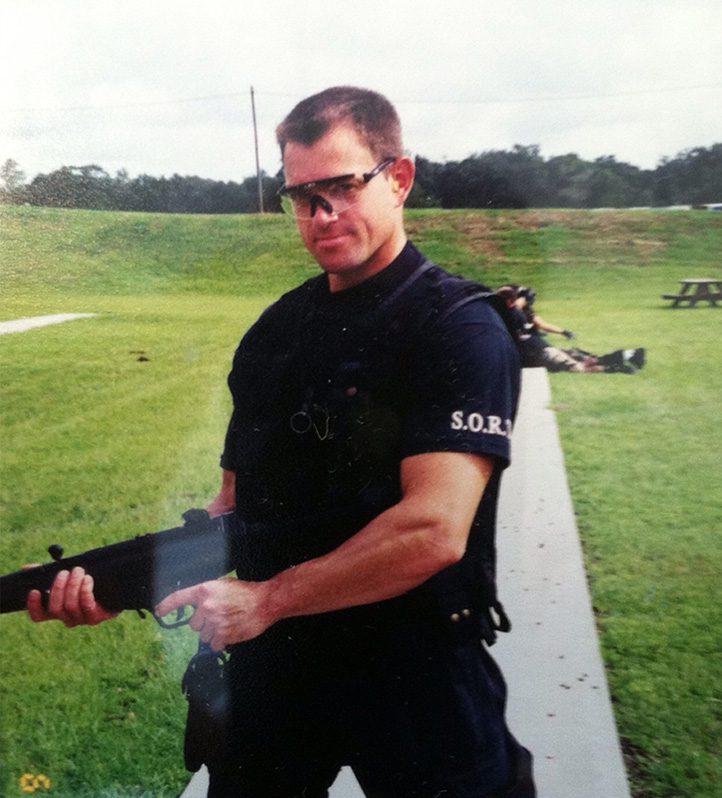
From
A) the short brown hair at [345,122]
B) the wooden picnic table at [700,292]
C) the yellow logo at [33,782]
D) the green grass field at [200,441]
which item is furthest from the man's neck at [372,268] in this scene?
the yellow logo at [33,782]

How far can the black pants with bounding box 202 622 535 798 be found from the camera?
4.77 feet

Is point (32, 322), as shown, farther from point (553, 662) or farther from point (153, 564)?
point (553, 662)

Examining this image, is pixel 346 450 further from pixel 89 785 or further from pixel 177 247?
pixel 89 785

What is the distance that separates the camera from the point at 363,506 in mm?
1421

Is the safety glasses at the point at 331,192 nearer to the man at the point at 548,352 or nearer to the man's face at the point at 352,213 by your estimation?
the man's face at the point at 352,213

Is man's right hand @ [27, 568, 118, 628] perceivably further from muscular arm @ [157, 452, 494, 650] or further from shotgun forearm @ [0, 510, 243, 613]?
muscular arm @ [157, 452, 494, 650]

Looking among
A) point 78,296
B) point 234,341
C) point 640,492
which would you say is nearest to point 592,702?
point 640,492

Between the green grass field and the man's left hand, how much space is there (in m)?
0.57

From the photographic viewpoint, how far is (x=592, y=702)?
180 centimetres

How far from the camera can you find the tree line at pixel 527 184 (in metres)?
1.67

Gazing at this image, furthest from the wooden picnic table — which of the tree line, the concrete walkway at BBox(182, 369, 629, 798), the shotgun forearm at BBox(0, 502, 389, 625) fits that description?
the shotgun forearm at BBox(0, 502, 389, 625)

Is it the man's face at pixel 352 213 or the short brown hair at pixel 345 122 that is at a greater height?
the short brown hair at pixel 345 122

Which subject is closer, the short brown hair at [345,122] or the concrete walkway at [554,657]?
the short brown hair at [345,122]

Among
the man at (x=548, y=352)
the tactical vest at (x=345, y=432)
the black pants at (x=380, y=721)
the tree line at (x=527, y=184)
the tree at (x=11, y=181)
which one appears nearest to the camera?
the tactical vest at (x=345, y=432)
